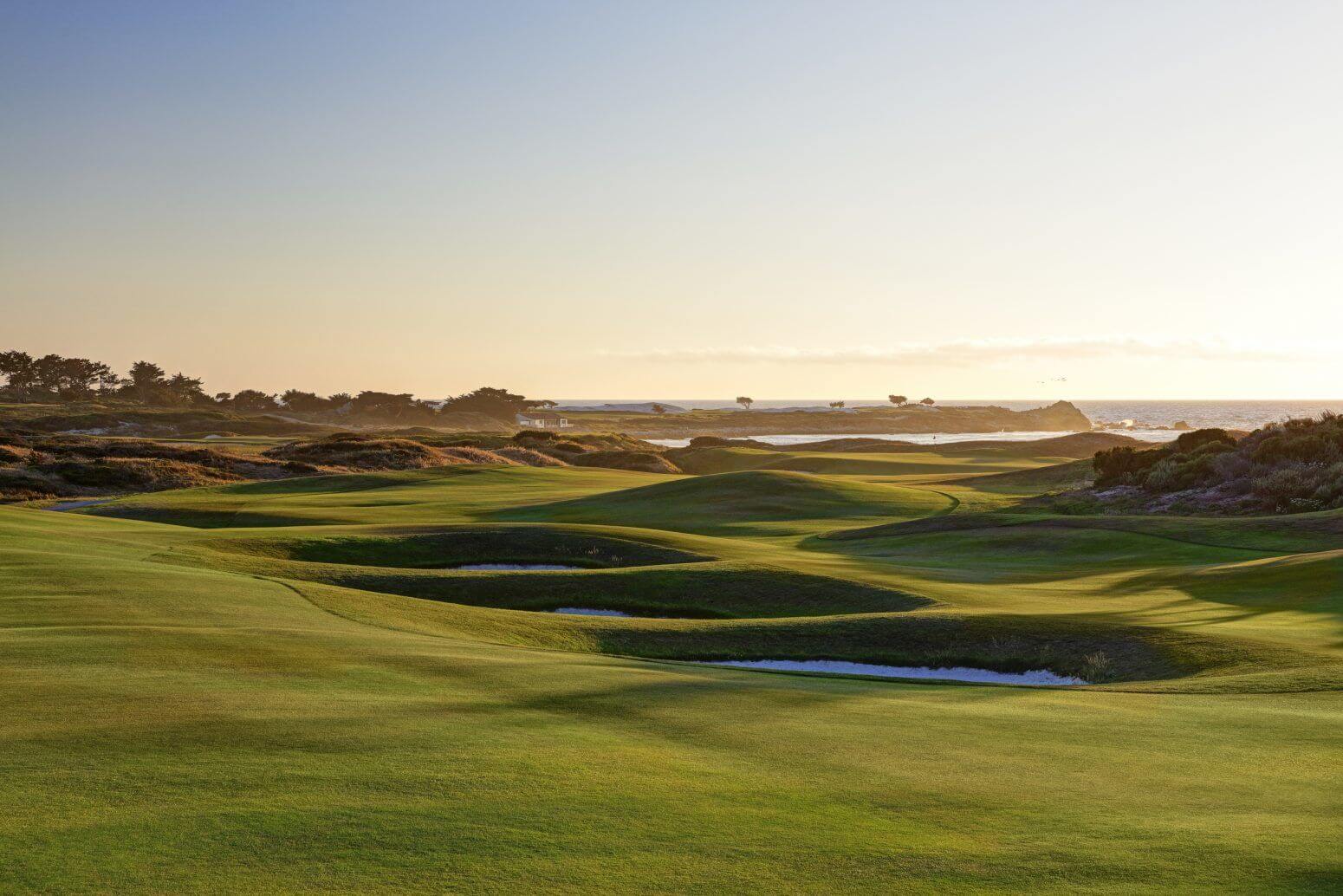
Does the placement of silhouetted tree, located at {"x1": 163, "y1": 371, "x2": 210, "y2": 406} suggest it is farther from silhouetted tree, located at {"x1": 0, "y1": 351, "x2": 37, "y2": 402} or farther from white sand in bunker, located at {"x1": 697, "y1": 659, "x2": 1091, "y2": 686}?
white sand in bunker, located at {"x1": 697, "y1": 659, "x2": 1091, "y2": 686}

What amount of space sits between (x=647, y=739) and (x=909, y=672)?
12286 millimetres

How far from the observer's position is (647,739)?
1117cm

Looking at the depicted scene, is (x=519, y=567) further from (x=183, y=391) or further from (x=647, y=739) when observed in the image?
(x=183, y=391)

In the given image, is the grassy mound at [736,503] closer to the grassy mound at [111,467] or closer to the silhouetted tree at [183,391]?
the grassy mound at [111,467]

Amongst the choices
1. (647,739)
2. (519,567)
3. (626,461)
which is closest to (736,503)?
(519,567)

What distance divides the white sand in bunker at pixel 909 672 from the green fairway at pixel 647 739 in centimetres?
39

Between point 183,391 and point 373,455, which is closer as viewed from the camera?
point 373,455

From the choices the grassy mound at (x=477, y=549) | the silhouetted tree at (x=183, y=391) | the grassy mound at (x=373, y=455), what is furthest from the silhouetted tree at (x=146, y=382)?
the grassy mound at (x=477, y=549)

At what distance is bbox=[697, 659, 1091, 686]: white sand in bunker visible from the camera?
20.7m

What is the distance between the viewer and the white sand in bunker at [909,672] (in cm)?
2073

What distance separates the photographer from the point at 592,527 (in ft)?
136

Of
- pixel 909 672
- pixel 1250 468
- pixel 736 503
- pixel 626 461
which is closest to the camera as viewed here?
pixel 909 672

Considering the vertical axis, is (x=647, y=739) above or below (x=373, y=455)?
below

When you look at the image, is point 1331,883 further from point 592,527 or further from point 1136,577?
point 592,527
